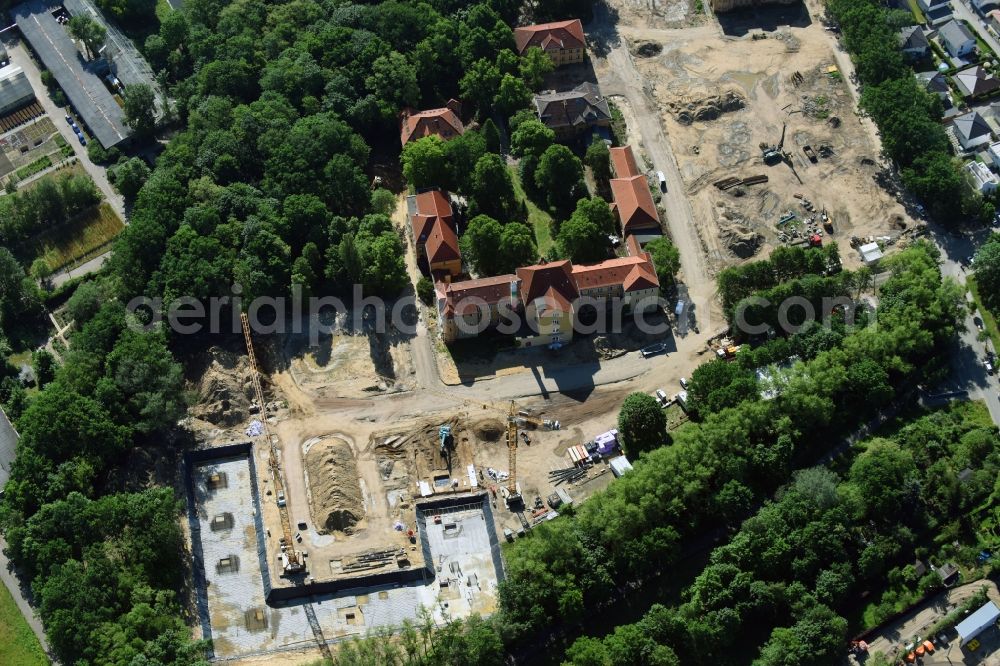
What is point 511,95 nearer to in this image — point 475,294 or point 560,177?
point 560,177

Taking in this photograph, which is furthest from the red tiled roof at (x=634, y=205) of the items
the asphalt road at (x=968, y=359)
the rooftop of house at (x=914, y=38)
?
the rooftop of house at (x=914, y=38)

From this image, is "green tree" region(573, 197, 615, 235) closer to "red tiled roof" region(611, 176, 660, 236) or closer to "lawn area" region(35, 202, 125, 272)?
"red tiled roof" region(611, 176, 660, 236)

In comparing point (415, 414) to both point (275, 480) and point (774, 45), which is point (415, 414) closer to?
point (275, 480)

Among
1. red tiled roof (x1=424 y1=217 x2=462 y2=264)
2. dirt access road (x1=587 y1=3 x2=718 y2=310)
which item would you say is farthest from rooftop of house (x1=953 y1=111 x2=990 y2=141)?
red tiled roof (x1=424 y1=217 x2=462 y2=264)

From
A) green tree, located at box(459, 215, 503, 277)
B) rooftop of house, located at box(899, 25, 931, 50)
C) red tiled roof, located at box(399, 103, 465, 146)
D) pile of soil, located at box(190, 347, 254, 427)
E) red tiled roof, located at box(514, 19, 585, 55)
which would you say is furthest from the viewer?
red tiled roof, located at box(514, 19, 585, 55)

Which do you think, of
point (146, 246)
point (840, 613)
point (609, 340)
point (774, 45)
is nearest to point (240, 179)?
point (146, 246)

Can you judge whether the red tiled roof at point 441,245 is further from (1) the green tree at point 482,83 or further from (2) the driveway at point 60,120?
(2) the driveway at point 60,120
